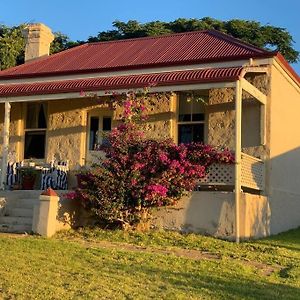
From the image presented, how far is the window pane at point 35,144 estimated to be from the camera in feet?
57.3

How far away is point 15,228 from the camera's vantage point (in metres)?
13.1

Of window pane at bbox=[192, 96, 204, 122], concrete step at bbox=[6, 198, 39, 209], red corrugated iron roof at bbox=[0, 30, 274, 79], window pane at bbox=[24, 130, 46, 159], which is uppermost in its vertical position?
red corrugated iron roof at bbox=[0, 30, 274, 79]

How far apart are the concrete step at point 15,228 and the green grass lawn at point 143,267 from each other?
97 cm

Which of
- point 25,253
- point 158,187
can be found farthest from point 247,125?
point 25,253

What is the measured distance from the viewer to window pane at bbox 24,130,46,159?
17.5 metres

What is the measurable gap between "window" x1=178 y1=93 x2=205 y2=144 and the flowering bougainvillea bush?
7.70 ft

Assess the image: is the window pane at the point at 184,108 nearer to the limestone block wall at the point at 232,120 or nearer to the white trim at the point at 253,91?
the limestone block wall at the point at 232,120

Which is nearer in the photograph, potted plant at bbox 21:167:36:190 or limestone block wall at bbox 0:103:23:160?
potted plant at bbox 21:167:36:190

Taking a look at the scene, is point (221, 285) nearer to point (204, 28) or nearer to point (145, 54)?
point (145, 54)

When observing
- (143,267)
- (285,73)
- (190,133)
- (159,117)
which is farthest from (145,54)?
(143,267)

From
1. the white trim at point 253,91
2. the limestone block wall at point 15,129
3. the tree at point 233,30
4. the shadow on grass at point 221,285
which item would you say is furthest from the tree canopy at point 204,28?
the shadow on grass at point 221,285

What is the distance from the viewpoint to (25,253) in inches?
381

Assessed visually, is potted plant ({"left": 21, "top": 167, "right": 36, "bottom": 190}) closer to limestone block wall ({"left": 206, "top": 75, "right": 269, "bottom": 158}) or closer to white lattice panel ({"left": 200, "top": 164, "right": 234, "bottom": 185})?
limestone block wall ({"left": 206, "top": 75, "right": 269, "bottom": 158})

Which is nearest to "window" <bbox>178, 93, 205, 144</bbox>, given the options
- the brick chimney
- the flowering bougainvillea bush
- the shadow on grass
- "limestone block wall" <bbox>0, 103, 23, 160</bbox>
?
the flowering bougainvillea bush
